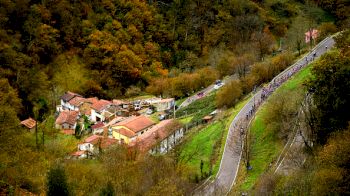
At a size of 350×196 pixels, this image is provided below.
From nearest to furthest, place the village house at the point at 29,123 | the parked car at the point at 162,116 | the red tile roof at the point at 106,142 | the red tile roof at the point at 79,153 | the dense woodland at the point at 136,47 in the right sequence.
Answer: the red tile roof at the point at 79,153
the red tile roof at the point at 106,142
the village house at the point at 29,123
the parked car at the point at 162,116
the dense woodland at the point at 136,47

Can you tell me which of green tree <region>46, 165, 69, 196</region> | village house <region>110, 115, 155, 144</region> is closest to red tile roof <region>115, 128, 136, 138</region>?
village house <region>110, 115, 155, 144</region>

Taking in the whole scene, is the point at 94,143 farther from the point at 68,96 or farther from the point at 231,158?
the point at 231,158

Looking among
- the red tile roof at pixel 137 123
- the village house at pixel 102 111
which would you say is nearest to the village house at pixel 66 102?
the village house at pixel 102 111

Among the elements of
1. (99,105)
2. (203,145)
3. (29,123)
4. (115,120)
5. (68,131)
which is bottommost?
(68,131)

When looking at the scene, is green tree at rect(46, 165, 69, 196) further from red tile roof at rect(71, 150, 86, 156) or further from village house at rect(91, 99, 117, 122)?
village house at rect(91, 99, 117, 122)

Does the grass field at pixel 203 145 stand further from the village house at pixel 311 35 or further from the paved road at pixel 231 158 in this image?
the village house at pixel 311 35

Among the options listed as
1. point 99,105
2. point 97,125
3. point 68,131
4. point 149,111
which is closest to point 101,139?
point 97,125
